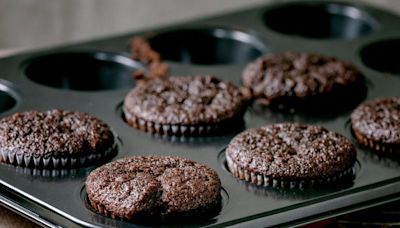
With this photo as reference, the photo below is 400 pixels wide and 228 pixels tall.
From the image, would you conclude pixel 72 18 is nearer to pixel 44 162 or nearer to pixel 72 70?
pixel 72 70

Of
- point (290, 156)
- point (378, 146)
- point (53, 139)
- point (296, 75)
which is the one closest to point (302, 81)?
point (296, 75)

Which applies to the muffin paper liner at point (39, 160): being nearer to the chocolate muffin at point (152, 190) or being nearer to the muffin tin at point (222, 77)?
the muffin tin at point (222, 77)

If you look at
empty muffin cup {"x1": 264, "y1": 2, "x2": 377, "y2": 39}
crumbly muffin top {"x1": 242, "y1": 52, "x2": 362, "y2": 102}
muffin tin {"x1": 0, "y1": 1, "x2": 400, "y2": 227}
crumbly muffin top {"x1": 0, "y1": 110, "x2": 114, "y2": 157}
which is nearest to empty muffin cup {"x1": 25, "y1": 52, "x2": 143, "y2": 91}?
muffin tin {"x1": 0, "y1": 1, "x2": 400, "y2": 227}

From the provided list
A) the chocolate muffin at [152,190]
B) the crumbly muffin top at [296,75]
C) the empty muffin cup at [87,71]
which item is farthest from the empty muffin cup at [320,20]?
the chocolate muffin at [152,190]

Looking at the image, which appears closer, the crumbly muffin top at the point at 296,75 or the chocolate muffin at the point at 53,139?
the chocolate muffin at the point at 53,139

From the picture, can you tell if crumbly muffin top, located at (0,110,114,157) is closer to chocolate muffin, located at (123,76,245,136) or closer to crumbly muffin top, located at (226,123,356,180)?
chocolate muffin, located at (123,76,245,136)

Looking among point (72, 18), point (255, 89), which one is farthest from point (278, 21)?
point (72, 18)

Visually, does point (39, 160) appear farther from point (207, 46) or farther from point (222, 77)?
point (207, 46)
